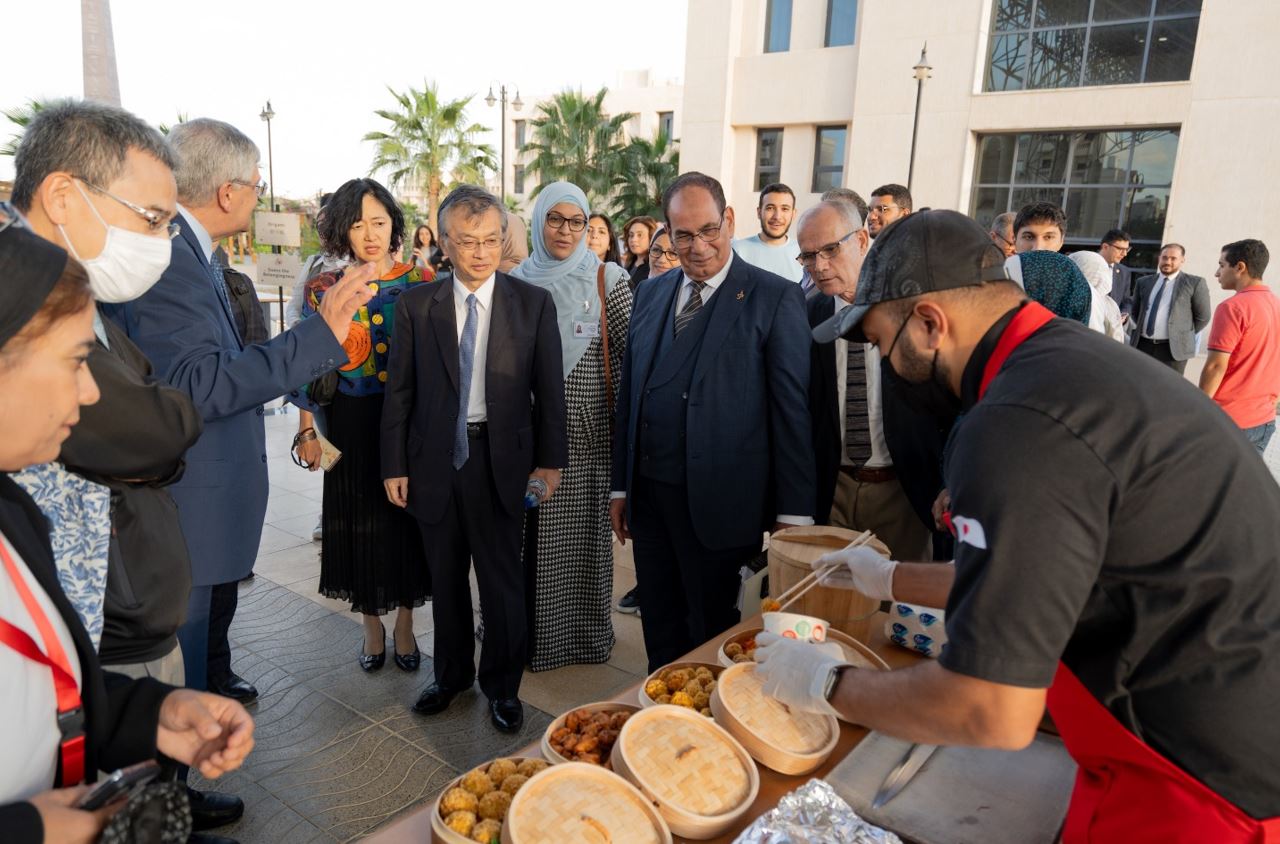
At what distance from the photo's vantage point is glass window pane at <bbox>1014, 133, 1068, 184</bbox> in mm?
14602

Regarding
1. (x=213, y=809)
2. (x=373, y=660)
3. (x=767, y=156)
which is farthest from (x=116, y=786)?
(x=767, y=156)

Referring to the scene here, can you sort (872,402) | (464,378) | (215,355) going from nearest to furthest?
(215,355)
(872,402)
(464,378)

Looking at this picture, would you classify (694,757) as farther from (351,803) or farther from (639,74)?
(639,74)

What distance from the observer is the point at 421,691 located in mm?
3096

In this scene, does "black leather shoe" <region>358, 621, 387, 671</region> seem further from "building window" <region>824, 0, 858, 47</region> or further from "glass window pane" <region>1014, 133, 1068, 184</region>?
"building window" <region>824, 0, 858, 47</region>

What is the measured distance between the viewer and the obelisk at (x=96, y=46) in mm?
13953

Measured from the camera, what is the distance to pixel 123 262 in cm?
165

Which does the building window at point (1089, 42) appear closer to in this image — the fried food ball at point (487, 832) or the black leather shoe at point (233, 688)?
the black leather shoe at point (233, 688)

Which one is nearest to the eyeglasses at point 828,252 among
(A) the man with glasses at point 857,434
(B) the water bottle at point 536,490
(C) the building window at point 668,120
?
(A) the man with glasses at point 857,434

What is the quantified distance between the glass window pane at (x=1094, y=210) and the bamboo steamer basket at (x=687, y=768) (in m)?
15.4

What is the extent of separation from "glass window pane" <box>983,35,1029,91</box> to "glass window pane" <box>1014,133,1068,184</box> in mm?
1049

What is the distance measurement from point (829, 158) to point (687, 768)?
716 inches

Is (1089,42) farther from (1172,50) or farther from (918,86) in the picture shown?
(918,86)

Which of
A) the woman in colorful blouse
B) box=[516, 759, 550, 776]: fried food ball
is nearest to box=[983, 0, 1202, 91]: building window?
the woman in colorful blouse
